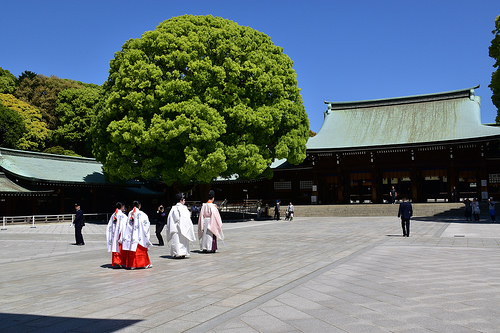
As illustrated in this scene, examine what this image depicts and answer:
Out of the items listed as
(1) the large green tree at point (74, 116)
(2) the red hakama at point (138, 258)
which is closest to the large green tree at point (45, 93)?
(1) the large green tree at point (74, 116)

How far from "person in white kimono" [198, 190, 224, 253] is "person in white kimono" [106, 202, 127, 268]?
7.86 feet

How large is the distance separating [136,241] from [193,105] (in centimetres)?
1539

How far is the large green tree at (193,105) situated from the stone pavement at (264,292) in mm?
13084

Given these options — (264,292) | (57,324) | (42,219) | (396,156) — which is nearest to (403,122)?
(396,156)

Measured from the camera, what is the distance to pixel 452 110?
112 ft

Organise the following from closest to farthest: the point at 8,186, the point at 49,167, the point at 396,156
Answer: the point at 8,186 → the point at 396,156 → the point at 49,167

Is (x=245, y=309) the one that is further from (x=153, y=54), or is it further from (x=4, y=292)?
(x=153, y=54)

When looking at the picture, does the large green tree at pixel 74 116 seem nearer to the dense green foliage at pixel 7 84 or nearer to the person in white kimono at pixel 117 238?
the dense green foliage at pixel 7 84

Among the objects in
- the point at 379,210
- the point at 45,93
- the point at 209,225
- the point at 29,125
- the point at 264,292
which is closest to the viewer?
the point at 264,292

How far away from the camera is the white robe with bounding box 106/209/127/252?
934 cm

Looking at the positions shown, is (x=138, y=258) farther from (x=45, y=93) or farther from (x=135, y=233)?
(x=45, y=93)

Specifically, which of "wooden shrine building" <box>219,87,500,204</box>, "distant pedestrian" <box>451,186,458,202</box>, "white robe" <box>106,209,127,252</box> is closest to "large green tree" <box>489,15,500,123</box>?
"wooden shrine building" <box>219,87,500,204</box>

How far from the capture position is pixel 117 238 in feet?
30.9

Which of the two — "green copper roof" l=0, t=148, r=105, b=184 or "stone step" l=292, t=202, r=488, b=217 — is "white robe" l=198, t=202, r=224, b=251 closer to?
"stone step" l=292, t=202, r=488, b=217
